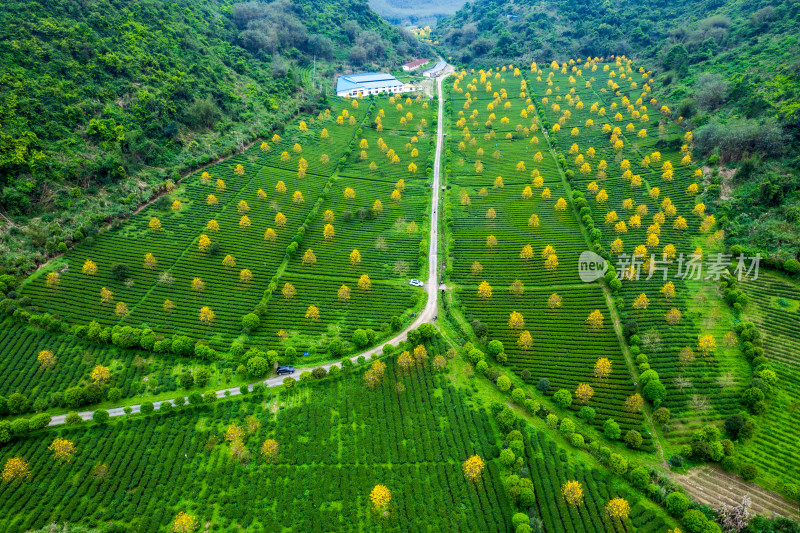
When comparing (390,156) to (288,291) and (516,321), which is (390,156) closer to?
(288,291)

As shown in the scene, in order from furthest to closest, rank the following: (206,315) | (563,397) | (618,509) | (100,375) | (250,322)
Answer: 1. (206,315)
2. (250,322)
3. (100,375)
4. (563,397)
5. (618,509)

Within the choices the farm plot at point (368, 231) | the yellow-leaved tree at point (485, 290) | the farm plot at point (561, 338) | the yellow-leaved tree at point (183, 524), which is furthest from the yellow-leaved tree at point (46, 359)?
the yellow-leaved tree at point (485, 290)

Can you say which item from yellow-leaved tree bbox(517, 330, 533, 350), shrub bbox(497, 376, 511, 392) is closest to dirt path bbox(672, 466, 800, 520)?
shrub bbox(497, 376, 511, 392)

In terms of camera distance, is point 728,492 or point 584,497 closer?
point 584,497

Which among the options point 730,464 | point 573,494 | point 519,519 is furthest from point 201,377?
point 730,464

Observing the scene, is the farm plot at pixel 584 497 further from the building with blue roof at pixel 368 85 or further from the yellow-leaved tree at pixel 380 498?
the building with blue roof at pixel 368 85

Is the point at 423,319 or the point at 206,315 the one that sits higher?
the point at 206,315

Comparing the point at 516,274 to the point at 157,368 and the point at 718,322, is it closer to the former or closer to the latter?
the point at 718,322
